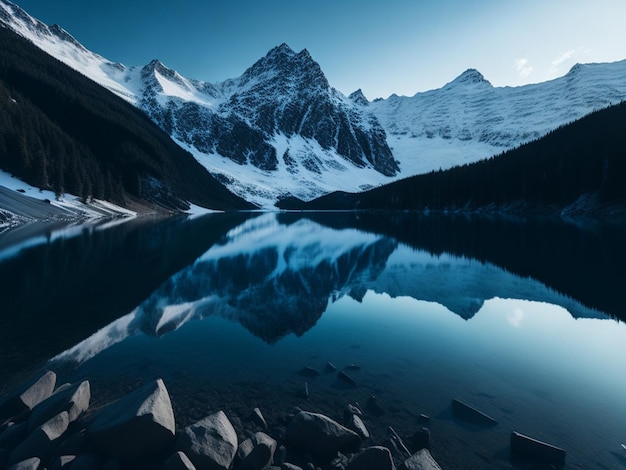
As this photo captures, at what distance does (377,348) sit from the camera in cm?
1427

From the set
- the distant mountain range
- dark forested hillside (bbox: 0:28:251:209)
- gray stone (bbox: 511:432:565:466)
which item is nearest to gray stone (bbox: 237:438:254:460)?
gray stone (bbox: 511:432:565:466)

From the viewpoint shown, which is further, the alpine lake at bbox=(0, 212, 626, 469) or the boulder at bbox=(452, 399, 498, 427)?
the alpine lake at bbox=(0, 212, 626, 469)

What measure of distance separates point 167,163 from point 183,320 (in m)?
167

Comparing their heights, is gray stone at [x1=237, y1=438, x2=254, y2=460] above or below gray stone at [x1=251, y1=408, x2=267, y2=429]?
above

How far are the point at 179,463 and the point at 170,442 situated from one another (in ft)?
3.60

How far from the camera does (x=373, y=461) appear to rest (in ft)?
22.1

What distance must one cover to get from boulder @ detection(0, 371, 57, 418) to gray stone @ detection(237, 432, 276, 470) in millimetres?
6126

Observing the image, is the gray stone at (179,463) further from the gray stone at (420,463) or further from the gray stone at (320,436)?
the gray stone at (420,463)

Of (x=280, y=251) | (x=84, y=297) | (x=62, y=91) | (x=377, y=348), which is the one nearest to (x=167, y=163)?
(x=62, y=91)

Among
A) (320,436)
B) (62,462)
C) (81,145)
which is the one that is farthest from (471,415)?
(81,145)

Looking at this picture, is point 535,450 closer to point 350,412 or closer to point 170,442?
point 350,412

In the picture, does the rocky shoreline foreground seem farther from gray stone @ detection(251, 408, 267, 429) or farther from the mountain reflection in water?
the mountain reflection in water

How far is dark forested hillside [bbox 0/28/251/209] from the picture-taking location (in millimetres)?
80938

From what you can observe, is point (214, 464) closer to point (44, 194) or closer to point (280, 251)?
point (280, 251)
